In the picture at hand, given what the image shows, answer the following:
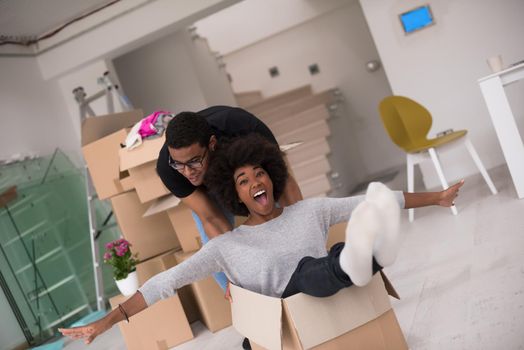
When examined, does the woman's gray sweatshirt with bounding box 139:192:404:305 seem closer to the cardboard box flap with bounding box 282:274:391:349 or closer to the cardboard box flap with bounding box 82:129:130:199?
the cardboard box flap with bounding box 282:274:391:349

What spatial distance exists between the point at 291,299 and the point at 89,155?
2451mm

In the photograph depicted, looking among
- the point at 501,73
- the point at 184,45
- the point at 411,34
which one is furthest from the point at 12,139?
the point at 501,73

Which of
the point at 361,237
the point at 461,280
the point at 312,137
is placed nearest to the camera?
the point at 361,237

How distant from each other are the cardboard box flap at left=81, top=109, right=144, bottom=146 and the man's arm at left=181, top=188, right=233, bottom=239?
162cm

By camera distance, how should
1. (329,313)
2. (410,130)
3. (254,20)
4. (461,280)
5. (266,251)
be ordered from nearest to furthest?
(329,313), (266,251), (461,280), (410,130), (254,20)

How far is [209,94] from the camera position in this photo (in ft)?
20.1

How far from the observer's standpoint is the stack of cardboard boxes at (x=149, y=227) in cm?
320

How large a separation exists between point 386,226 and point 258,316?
0.46m

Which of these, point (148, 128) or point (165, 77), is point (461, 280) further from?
point (165, 77)

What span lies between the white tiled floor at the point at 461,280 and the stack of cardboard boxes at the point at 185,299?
17 cm

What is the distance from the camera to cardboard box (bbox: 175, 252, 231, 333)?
10.5ft

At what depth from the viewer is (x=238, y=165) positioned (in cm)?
178

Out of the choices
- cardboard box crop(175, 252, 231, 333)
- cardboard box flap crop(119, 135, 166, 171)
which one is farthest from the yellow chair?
cardboard box flap crop(119, 135, 166, 171)

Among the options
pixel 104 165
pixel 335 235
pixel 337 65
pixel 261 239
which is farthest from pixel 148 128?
pixel 337 65
